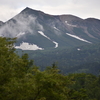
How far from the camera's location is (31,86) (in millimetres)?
16031

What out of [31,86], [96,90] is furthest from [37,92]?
[96,90]

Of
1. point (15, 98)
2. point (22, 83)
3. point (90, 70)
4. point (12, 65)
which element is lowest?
point (90, 70)

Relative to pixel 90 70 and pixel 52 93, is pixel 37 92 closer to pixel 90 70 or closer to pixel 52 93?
pixel 52 93

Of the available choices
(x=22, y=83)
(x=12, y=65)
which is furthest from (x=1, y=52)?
(x=22, y=83)

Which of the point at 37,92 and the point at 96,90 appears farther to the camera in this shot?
the point at 96,90

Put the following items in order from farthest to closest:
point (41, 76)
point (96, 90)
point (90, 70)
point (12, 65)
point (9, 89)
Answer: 1. point (90, 70)
2. point (96, 90)
3. point (12, 65)
4. point (41, 76)
5. point (9, 89)

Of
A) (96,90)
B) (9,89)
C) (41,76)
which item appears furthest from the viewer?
(96,90)

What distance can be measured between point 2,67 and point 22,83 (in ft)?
5.85

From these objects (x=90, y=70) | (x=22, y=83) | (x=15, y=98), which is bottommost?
(x=90, y=70)

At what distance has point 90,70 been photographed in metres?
198

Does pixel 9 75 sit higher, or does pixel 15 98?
pixel 9 75

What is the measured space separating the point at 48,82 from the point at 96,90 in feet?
161

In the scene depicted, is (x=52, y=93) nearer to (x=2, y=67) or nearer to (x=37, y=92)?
(x=37, y=92)

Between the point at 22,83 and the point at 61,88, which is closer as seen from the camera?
the point at 22,83
